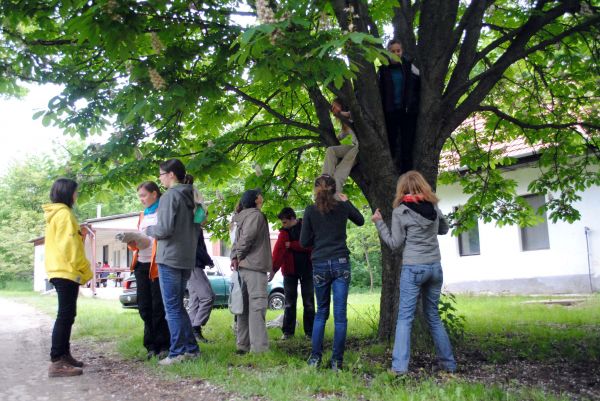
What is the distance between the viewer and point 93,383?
5.55 metres

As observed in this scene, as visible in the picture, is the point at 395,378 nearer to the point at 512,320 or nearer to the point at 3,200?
the point at 512,320

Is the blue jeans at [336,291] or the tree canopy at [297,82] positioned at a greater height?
the tree canopy at [297,82]

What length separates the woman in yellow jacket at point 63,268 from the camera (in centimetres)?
581

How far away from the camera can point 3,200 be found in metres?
49.8

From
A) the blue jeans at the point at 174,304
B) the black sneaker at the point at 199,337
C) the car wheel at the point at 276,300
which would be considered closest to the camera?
the blue jeans at the point at 174,304

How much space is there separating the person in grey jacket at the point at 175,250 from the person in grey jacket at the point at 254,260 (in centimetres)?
64

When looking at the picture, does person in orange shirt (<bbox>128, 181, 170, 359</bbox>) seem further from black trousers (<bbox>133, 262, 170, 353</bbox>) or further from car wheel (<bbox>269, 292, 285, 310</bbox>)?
car wheel (<bbox>269, 292, 285, 310</bbox>)

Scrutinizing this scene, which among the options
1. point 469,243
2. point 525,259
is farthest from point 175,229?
point 469,243

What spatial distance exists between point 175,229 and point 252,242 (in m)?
0.97

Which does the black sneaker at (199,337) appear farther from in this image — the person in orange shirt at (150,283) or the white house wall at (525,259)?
the white house wall at (525,259)

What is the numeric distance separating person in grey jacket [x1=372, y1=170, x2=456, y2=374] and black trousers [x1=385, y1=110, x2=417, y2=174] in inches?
53.1

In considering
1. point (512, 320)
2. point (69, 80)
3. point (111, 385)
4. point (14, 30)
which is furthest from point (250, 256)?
point (512, 320)

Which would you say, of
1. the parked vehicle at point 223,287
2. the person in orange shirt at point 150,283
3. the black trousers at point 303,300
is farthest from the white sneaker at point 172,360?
the parked vehicle at point 223,287

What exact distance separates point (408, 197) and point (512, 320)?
18.9 ft
